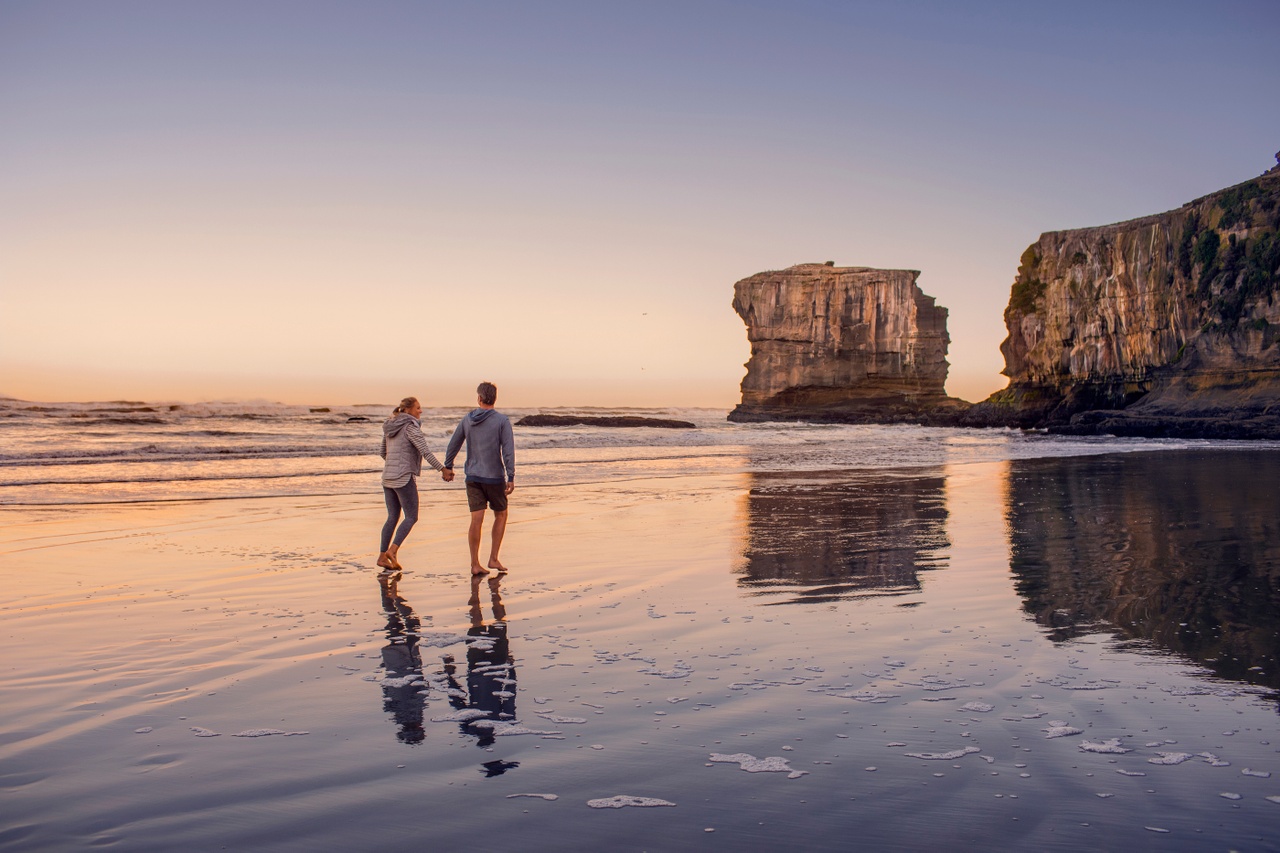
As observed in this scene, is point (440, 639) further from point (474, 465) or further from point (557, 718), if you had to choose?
point (474, 465)

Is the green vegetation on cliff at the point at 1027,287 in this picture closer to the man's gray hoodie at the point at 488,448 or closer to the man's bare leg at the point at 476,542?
the man's gray hoodie at the point at 488,448

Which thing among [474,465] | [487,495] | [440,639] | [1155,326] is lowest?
[440,639]

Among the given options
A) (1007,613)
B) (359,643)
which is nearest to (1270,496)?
(1007,613)

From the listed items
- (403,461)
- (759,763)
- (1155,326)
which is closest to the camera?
(759,763)

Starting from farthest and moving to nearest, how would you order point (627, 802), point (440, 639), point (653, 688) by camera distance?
point (440, 639) < point (653, 688) < point (627, 802)

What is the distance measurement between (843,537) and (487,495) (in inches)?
156

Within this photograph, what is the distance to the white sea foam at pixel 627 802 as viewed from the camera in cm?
306

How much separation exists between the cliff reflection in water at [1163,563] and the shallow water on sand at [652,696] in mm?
46

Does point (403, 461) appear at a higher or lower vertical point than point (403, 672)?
higher

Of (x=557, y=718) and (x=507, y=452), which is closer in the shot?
(x=557, y=718)

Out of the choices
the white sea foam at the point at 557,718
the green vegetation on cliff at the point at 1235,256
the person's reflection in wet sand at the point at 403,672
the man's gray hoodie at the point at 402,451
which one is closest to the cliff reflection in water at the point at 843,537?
the person's reflection in wet sand at the point at 403,672

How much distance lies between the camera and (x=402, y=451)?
29.0ft

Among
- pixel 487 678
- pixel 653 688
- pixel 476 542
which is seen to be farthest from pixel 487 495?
pixel 653 688

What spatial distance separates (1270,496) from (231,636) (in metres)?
13.7
